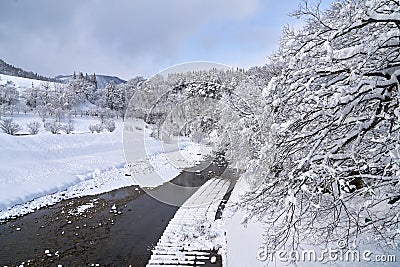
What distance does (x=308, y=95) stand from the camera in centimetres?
349

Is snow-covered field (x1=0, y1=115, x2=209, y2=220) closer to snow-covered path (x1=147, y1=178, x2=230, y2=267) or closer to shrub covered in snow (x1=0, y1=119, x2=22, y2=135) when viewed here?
shrub covered in snow (x1=0, y1=119, x2=22, y2=135)

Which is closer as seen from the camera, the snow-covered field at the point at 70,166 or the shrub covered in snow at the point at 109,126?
the snow-covered field at the point at 70,166

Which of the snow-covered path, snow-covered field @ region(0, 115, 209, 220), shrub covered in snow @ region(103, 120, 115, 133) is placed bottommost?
the snow-covered path

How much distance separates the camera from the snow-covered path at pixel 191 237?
22.2 feet

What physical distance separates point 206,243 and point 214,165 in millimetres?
13277

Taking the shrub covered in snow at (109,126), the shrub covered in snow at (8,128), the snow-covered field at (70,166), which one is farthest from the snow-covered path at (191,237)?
the shrub covered in snow at (109,126)

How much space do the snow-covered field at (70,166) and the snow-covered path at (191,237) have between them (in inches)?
215

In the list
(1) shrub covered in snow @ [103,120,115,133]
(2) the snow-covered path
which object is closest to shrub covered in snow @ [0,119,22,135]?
(1) shrub covered in snow @ [103,120,115,133]

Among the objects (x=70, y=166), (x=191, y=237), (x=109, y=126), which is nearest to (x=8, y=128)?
(x=70, y=166)

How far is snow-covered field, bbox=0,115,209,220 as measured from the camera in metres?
12.2

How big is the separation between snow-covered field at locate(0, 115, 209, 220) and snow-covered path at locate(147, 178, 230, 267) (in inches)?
215

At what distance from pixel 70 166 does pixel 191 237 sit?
12.2 meters

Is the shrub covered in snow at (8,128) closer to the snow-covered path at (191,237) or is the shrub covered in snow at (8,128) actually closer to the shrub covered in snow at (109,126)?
the shrub covered in snow at (109,126)

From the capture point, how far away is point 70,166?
17.4m
